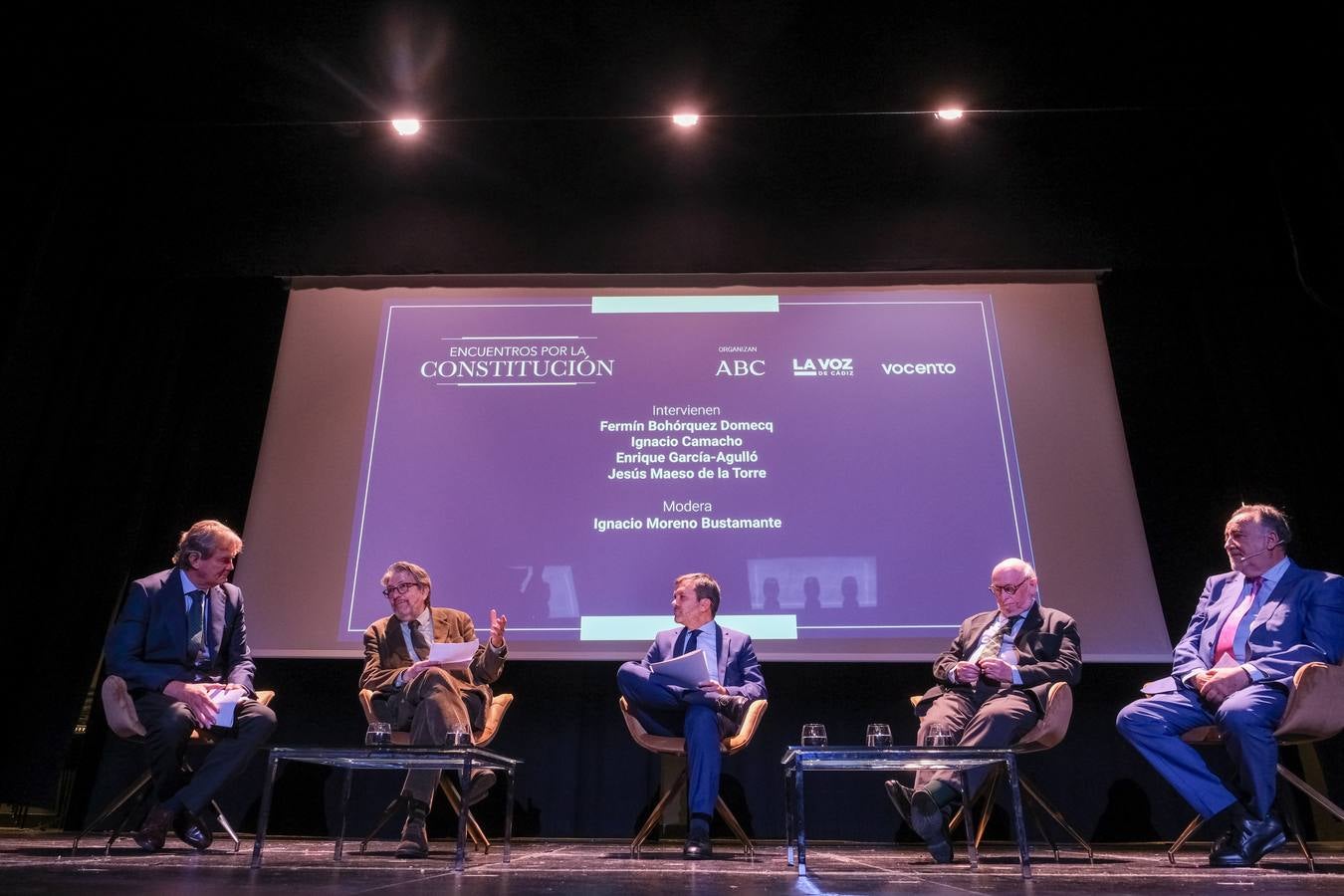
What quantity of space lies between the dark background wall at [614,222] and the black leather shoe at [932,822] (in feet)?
4.10

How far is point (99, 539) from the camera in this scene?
4.61m

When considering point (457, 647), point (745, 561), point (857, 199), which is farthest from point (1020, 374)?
point (457, 647)

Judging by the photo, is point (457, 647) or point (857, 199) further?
point (857, 199)

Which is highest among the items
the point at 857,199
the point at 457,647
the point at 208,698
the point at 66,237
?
the point at 857,199

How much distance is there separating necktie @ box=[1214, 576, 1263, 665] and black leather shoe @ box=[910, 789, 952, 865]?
3.80 ft

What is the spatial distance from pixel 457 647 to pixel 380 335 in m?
2.06

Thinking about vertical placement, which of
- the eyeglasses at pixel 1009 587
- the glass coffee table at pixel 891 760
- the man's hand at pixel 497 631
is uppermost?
the eyeglasses at pixel 1009 587

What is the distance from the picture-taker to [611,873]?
7.88ft

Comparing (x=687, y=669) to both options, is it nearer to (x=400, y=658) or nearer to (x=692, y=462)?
(x=400, y=658)

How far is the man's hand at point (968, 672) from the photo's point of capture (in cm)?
336

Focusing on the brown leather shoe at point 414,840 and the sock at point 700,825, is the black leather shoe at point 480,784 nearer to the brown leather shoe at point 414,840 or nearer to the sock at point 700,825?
the brown leather shoe at point 414,840

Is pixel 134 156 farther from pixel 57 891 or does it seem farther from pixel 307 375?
pixel 57 891

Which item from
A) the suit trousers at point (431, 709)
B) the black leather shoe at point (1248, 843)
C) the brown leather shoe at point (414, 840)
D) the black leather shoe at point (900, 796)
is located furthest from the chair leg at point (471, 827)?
the black leather shoe at point (1248, 843)

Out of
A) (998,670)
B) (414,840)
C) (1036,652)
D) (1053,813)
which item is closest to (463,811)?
(414,840)
